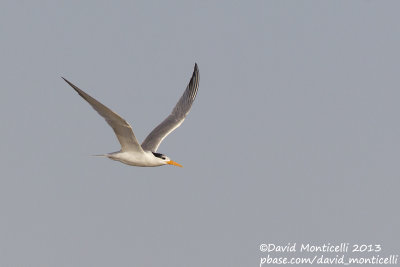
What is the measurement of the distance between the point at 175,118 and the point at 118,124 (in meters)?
8.74

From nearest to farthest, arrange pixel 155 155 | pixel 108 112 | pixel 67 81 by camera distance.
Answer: pixel 67 81
pixel 108 112
pixel 155 155

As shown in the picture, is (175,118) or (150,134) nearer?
(150,134)

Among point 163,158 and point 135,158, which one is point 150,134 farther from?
point 135,158

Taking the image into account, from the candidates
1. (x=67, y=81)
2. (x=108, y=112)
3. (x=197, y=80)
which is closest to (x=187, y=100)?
(x=197, y=80)

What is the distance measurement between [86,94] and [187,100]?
1253cm

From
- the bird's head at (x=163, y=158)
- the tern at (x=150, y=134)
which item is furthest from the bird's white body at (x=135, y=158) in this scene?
the bird's head at (x=163, y=158)

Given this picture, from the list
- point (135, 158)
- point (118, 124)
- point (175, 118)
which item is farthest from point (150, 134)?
point (118, 124)

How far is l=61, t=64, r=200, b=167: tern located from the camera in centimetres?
2588

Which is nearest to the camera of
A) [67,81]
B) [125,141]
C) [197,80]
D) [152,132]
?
[67,81]

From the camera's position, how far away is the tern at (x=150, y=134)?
25884mm

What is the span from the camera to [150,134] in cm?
3416

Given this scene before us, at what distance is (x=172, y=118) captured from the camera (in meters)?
35.4

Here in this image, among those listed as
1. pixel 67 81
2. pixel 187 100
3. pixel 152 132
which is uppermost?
pixel 187 100

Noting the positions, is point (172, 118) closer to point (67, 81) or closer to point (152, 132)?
point (152, 132)
